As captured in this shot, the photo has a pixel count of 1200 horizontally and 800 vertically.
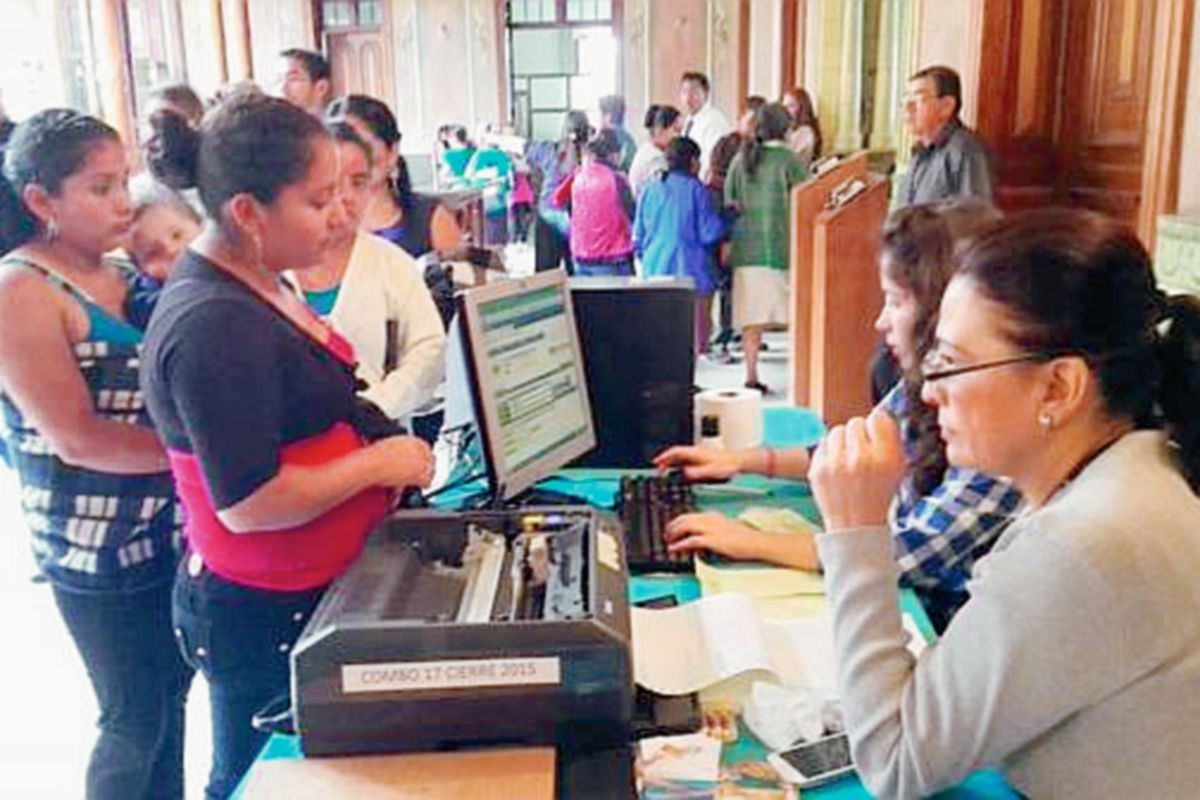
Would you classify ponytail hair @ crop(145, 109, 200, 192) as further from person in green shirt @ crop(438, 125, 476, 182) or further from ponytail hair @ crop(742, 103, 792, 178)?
person in green shirt @ crop(438, 125, 476, 182)

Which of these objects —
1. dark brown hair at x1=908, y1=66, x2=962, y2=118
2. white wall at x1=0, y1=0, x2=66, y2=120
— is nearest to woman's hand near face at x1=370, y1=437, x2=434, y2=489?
dark brown hair at x1=908, y1=66, x2=962, y2=118

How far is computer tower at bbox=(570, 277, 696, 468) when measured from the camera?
6.50 feet

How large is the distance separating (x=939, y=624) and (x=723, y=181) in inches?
188

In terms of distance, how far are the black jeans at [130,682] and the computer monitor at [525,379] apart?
1.93ft

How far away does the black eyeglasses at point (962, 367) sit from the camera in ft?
3.10

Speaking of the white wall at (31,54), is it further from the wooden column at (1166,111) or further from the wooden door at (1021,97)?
the wooden column at (1166,111)

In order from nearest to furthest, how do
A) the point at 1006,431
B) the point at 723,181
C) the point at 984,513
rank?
the point at 1006,431
the point at 984,513
the point at 723,181

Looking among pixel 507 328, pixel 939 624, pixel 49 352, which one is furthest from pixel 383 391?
pixel 939 624

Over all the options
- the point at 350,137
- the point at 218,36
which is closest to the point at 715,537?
the point at 350,137

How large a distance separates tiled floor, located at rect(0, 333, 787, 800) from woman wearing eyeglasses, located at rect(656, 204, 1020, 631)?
1.24m

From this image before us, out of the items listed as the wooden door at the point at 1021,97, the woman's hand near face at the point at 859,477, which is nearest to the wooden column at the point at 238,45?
the wooden door at the point at 1021,97

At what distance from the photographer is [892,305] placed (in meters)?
1.65

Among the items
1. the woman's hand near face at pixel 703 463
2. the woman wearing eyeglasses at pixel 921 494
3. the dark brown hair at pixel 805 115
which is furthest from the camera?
the dark brown hair at pixel 805 115

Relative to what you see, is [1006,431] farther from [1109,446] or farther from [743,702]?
[743,702]
